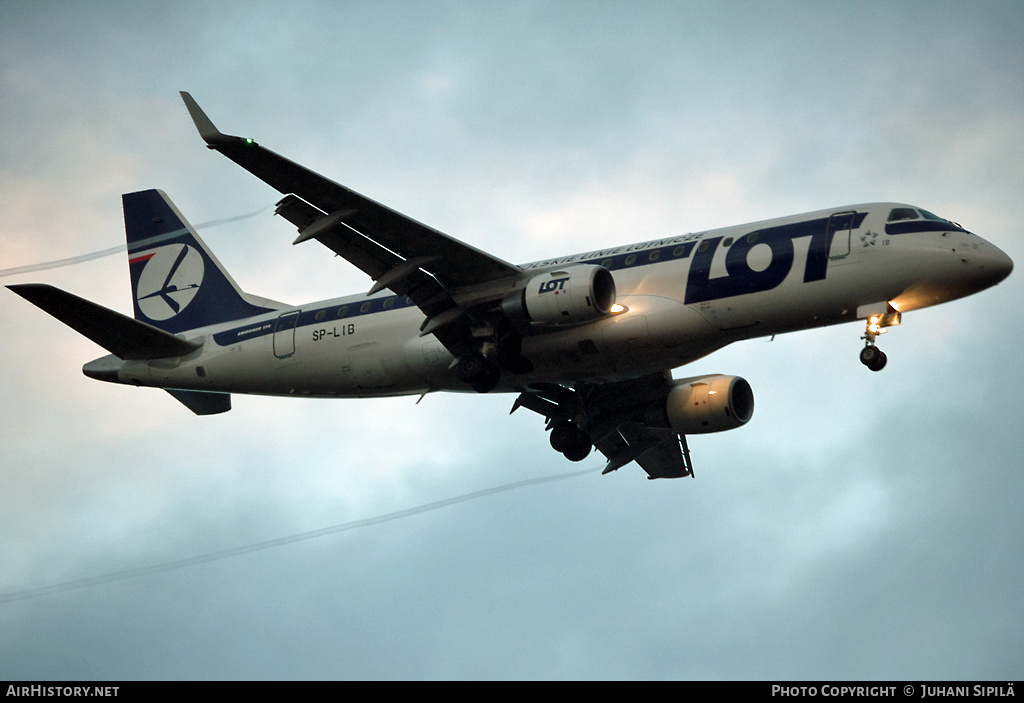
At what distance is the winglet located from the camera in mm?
27859

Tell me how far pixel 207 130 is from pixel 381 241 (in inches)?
240

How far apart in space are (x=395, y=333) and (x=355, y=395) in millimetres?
2614

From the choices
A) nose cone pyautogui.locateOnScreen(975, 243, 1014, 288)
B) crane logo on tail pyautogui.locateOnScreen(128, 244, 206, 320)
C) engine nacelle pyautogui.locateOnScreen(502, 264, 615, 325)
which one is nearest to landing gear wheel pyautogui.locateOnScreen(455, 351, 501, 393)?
engine nacelle pyautogui.locateOnScreen(502, 264, 615, 325)

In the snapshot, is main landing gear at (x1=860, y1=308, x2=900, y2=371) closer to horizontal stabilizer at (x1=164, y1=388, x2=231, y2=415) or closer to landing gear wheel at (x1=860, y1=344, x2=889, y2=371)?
landing gear wheel at (x1=860, y1=344, x2=889, y2=371)

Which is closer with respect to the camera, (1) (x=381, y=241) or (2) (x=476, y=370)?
(1) (x=381, y=241)

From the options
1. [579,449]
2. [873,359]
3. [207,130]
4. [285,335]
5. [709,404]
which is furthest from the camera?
[579,449]

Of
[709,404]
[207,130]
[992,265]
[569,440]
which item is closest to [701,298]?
[709,404]

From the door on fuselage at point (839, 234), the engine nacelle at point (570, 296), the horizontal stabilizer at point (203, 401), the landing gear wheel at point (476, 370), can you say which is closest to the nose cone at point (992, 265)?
the door on fuselage at point (839, 234)

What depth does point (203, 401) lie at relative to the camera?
3919cm

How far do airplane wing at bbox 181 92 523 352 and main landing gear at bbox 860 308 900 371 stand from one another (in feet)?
31.6

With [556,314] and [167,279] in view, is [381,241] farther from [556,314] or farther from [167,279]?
[167,279]

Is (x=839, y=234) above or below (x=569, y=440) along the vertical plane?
above

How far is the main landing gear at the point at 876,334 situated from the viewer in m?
31.1
